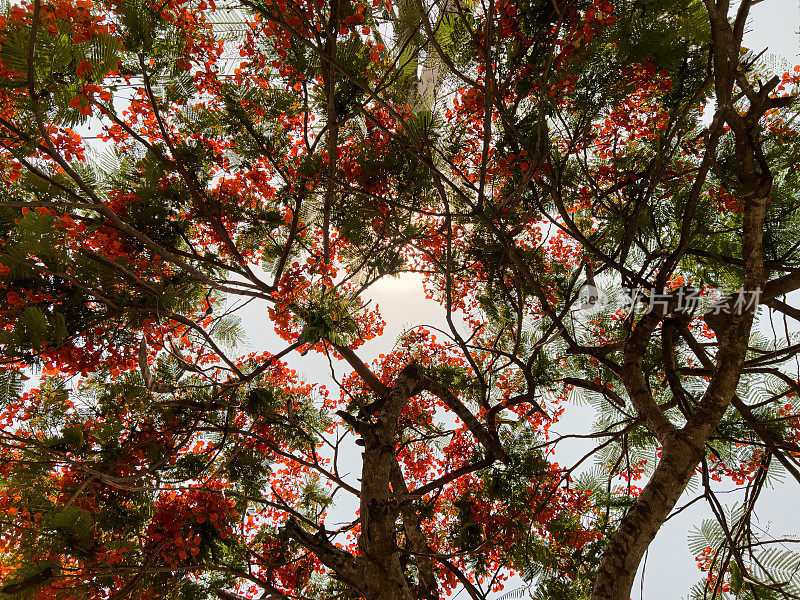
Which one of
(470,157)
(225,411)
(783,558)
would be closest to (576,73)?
(470,157)

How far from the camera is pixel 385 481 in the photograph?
2725 mm

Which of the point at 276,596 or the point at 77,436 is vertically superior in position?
the point at 77,436

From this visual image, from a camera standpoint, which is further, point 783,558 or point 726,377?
point 783,558

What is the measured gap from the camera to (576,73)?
299cm

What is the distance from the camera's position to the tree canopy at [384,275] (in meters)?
2.65

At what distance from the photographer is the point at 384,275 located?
4699mm

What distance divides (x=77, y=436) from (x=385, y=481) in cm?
220

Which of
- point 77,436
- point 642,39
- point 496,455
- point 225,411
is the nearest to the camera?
point 642,39

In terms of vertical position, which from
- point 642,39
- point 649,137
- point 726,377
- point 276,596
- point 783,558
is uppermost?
point 649,137

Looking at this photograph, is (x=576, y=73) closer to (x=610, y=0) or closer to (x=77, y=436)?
(x=610, y=0)

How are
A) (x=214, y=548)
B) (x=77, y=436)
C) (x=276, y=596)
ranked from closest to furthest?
1. (x=276, y=596)
2. (x=77, y=436)
3. (x=214, y=548)

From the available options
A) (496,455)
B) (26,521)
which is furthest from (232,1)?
(26,521)

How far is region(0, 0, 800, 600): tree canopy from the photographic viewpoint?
104 inches

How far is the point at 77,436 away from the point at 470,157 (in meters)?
3.67
